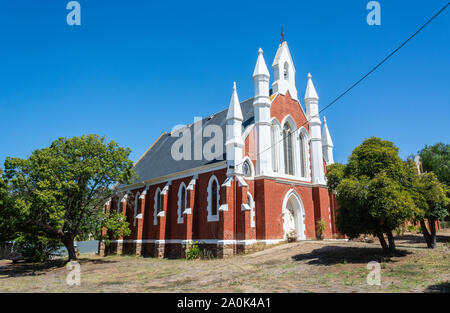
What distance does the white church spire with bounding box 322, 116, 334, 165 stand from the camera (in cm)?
3052

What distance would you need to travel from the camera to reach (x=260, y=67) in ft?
85.2

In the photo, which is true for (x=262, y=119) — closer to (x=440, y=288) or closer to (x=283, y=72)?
(x=283, y=72)

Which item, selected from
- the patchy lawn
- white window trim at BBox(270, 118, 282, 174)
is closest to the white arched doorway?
white window trim at BBox(270, 118, 282, 174)

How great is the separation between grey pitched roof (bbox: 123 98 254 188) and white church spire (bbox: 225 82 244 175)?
1.58 meters

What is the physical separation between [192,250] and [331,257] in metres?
10.9

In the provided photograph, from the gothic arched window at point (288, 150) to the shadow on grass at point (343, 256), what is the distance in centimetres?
859

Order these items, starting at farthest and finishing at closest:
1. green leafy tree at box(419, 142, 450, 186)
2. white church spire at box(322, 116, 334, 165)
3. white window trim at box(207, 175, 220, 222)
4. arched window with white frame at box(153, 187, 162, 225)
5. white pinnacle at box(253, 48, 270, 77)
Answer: green leafy tree at box(419, 142, 450, 186), arched window with white frame at box(153, 187, 162, 225), white church spire at box(322, 116, 334, 165), white pinnacle at box(253, 48, 270, 77), white window trim at box(207, 175, 220, 222)

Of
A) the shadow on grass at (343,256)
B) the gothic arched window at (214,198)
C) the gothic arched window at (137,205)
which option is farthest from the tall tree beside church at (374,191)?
the gothic arched window at (137,205)

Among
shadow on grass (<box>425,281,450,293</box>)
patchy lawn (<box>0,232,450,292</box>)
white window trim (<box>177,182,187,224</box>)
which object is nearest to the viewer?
shadow on grass (<box>425,281,450,293</box>)

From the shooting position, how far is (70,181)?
21.3 metres

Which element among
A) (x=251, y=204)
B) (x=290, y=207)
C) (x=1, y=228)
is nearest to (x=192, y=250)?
(x=251, y=204)

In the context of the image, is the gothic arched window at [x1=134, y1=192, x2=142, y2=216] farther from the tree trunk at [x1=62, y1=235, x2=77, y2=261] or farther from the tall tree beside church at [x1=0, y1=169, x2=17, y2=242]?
the tall tree beside church at [x1=0, y1=169, x2=17, y2=242]

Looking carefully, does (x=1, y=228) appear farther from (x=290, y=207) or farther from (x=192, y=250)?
(x=290, y=207)

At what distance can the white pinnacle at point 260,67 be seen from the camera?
25766 millimetres
